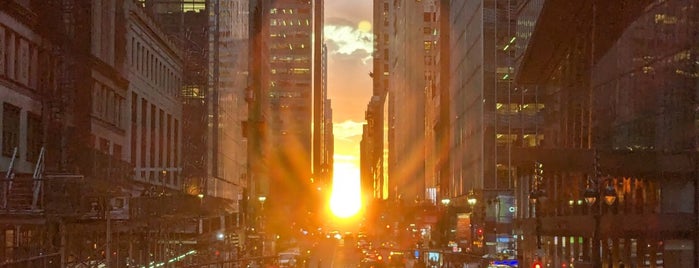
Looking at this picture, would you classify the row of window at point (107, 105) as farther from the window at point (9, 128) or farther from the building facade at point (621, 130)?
the building facade at point (621, 130)

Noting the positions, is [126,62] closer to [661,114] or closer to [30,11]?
[30,11]

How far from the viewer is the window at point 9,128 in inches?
1390

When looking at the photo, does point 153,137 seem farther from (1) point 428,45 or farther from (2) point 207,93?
(1) point 428,45

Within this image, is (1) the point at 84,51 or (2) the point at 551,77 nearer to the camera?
(1) the point at 84,51

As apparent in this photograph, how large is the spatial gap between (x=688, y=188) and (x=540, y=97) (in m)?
30.5

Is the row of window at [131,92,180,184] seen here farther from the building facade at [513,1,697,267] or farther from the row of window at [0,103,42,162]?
the building facade at [513,1,697,267]

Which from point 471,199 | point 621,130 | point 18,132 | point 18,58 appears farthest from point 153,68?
point 471,199

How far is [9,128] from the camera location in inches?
1419

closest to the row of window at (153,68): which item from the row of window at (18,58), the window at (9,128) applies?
the row of window at (18,58)

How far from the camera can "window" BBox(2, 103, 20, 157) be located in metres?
35.3

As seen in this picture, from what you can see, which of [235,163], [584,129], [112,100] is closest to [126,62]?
[112,100]

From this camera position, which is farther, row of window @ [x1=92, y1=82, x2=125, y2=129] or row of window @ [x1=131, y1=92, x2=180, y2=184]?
row of window @ [x1=131, y1=92, x2=180, y2=184]

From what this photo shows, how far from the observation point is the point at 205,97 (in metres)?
86.0

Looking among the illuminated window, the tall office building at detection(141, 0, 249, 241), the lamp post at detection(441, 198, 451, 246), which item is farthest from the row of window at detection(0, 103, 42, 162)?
the illuminated window
